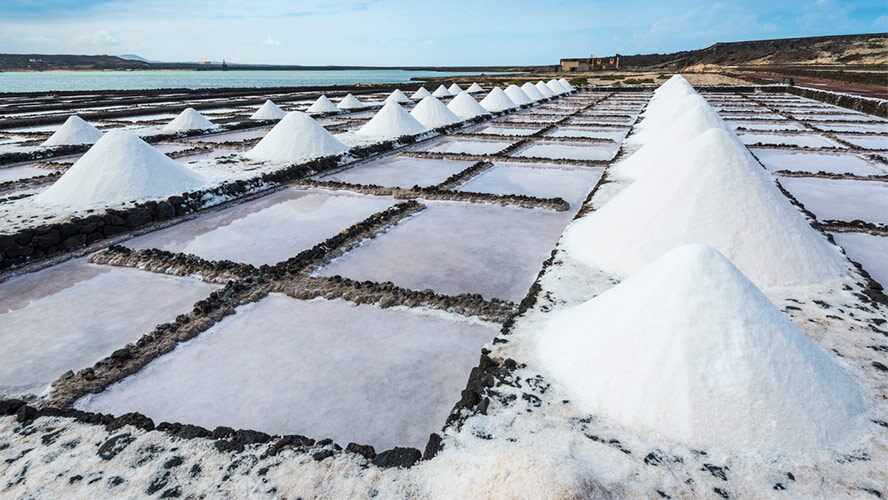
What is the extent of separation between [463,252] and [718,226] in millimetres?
1857

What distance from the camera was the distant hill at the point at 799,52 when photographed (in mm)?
45562

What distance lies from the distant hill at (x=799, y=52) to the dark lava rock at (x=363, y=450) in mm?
52437

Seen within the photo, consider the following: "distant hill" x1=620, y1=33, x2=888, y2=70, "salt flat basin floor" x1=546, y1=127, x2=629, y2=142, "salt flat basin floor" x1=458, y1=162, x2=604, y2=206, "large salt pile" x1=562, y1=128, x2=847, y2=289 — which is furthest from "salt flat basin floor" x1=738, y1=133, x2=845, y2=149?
"distant hill" x1=620, y1=33, x2=888, y2=70

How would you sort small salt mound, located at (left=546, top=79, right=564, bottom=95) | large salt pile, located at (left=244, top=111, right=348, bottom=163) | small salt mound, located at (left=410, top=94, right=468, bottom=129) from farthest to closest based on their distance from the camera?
small salt mound, located at (left=546, top=79, right=564, bottom=95)
small salt mound, located at (left=410, top=94, right=468, bottom=129)
large salt pile, located at (left=244, top=111, right=348, bottom=163)

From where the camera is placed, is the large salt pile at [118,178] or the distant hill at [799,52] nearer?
the large salt pile at [118,178]

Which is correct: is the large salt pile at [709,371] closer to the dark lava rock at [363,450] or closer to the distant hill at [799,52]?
the dark lava rock at [363,450]

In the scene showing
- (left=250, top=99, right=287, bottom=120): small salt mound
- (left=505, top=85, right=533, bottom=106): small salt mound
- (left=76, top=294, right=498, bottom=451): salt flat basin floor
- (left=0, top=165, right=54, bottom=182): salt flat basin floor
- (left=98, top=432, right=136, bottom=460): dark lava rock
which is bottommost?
(left=76, top=294, right=498, bottom=451): salt flat basin floor

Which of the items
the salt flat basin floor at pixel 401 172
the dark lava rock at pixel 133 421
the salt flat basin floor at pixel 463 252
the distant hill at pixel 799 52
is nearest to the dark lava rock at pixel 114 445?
the dark lava rock at pixel 133 421

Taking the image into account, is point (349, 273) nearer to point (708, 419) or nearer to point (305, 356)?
point (305, 356)

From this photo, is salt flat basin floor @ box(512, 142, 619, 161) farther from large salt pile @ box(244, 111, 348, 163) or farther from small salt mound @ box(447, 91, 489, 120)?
small salt mound @ box(447, 91, 489, 120)

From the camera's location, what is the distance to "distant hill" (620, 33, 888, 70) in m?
45.6

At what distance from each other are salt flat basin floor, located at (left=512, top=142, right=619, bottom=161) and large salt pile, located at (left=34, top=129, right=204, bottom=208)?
529cm

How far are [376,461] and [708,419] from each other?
3.94 feet

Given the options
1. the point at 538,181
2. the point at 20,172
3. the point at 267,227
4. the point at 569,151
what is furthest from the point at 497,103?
the point at 267,227
